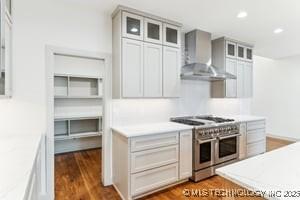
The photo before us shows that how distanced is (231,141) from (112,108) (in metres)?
2.37

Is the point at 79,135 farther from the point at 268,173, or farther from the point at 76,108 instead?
the point at 268,173

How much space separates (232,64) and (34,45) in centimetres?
382

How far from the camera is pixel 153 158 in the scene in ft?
8.04

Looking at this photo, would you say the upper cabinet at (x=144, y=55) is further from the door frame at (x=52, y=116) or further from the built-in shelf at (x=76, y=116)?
the built-in shelf at (x=76, y=116)

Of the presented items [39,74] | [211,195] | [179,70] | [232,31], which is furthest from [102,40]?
[211,195]

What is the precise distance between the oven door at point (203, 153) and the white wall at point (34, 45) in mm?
2309

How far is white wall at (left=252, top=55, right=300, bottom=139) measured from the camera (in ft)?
17.9

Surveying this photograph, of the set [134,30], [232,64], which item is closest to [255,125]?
[232,64]

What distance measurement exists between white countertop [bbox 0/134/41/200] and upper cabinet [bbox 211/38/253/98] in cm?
358

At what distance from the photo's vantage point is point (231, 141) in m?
3.40

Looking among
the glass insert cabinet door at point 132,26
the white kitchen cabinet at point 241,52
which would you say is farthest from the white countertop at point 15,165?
the white kitchen cabinet at point 241,52

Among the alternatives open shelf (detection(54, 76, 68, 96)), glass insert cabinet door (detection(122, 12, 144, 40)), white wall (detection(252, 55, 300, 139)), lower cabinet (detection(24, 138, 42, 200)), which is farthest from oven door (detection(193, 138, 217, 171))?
white wall (detection(252, 55, 300, 139))

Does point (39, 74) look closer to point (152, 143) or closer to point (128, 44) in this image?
point (128, 44)

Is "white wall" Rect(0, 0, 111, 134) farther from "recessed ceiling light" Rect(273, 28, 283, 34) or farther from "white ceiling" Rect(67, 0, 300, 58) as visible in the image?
"recessed ceiling light" Rect(273, 28, 283, 34)
